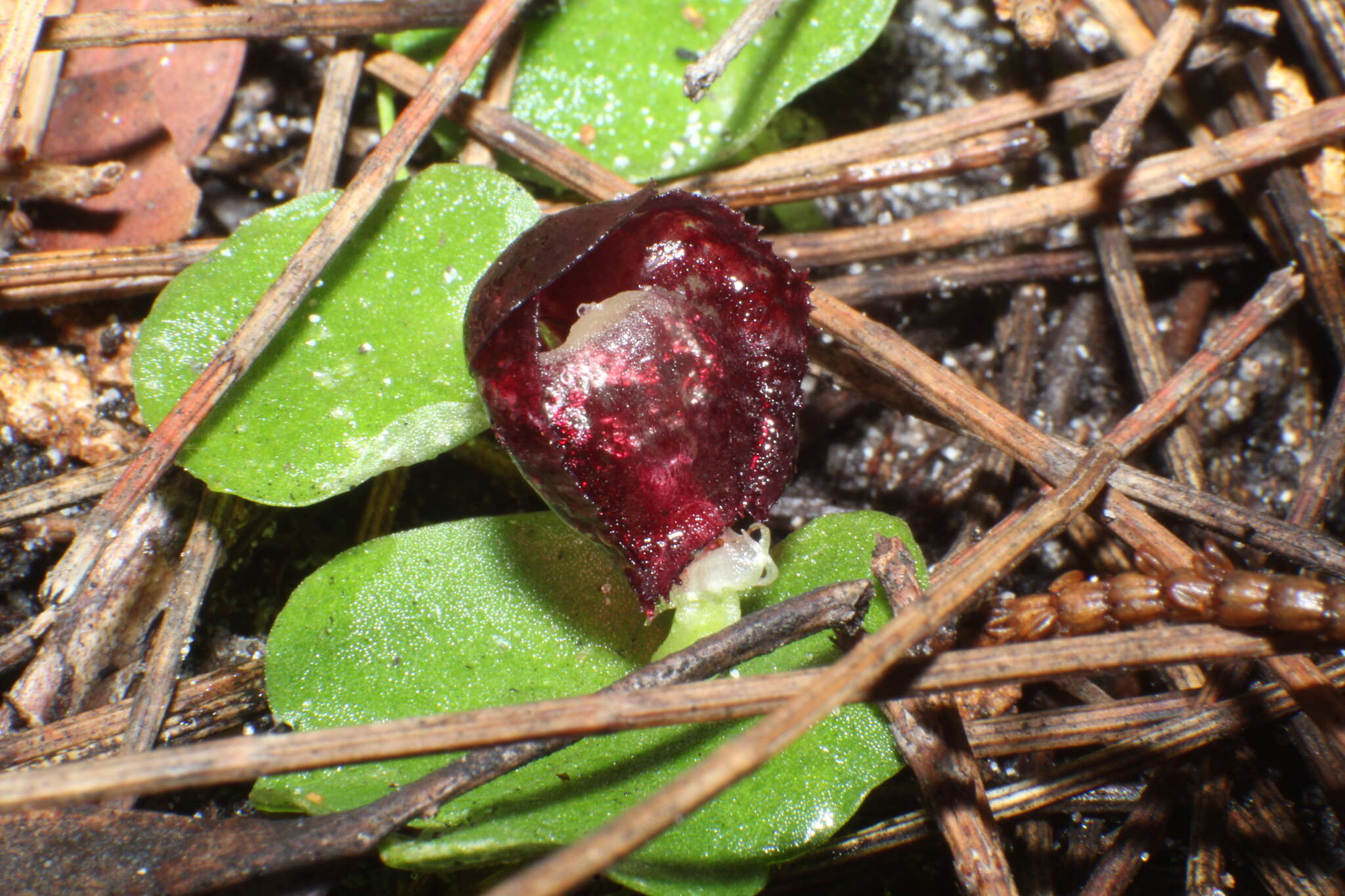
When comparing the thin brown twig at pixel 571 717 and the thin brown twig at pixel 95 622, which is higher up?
the thin brown twig at pixel 571 717

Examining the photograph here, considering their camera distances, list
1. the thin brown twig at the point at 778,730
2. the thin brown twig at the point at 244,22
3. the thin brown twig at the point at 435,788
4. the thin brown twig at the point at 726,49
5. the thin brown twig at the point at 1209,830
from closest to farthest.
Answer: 1. the thin brown twig at the point at 778,730
2. the thin brown twig at the point at 435,788
3. the thin brown twig at the point at 1209,830
4. the thin brown twig at the point at 726,49
5. the thin brown twig at the point at 244,22

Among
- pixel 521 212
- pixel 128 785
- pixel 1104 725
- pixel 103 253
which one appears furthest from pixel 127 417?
pixel 1104 725

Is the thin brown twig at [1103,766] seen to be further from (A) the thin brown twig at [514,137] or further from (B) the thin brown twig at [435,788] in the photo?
(A) the thin brown twig at [514,137]

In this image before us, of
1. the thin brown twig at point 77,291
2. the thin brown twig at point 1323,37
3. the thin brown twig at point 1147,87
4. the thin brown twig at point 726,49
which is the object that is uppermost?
the thin brown twig at point 1323,37

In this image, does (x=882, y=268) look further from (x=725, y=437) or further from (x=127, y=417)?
(x=127, y=417)

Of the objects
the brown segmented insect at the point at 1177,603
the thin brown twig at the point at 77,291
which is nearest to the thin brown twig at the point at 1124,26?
the brown segmented insect at the point at 1177,603

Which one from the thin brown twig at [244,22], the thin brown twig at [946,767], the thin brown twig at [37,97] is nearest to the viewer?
the thin brown twig at [946,767]

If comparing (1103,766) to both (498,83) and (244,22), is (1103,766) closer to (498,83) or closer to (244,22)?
(498,83)

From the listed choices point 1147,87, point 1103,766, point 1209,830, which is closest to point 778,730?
point 1103,766
